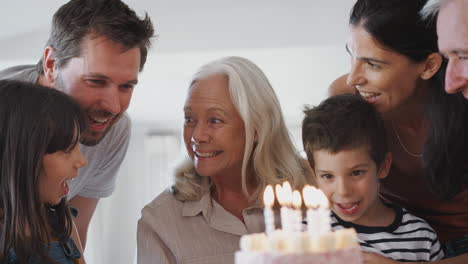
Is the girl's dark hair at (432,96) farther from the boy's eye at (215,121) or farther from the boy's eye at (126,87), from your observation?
the boy's eye at (126,87)

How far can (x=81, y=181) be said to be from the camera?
2.70 m

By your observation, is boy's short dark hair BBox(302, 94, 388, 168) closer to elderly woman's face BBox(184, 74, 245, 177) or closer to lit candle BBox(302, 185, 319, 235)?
elderly woman's face BBox(184, 74, 245, 177)

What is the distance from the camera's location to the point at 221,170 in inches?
93.5

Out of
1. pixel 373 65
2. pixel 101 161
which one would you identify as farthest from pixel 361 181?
pixel 101 161

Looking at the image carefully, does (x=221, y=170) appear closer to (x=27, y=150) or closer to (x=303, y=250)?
(x=27, y=150)

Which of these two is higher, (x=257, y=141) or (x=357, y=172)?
(x=257, y=141)

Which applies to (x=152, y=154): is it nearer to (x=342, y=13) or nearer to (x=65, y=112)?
(x=342, y=13)

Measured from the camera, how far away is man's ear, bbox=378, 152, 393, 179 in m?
2.23

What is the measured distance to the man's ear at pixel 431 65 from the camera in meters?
2.15

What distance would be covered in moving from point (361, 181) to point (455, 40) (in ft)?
1.95

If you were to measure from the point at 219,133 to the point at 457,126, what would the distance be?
0.91m

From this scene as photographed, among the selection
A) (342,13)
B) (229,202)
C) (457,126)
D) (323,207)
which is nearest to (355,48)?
(457,126)

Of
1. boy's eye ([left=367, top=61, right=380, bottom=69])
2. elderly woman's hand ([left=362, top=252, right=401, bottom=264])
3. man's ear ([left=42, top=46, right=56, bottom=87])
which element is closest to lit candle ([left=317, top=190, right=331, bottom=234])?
→ elderly woman's hand ([left=362, top=252, right=401, bottom=264])

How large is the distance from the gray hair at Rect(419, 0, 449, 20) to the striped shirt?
72cm
